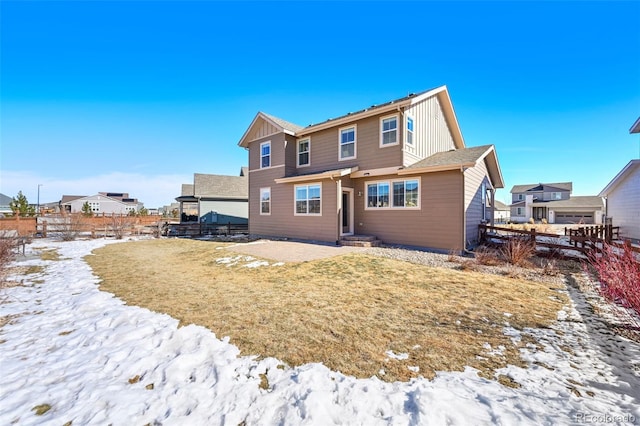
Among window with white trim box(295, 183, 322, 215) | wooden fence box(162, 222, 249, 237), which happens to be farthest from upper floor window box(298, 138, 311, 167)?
wooden fence box(162, 222, 249, 237)

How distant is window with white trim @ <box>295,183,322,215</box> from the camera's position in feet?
42.7

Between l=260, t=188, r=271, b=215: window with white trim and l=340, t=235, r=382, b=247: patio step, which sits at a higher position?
l=260, t=188, r=271, b=215: window with white trim

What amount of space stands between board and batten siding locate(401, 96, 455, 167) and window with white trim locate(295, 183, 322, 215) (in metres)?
4.44

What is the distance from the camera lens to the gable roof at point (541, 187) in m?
46.2

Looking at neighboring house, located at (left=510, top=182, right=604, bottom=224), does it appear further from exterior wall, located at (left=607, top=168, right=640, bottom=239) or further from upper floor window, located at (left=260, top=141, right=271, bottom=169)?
upper floor window, located at (left=260, top=141, right=271, bottom=169)

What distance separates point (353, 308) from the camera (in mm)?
4719

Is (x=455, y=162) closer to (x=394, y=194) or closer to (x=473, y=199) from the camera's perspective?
(x=473, y=199)

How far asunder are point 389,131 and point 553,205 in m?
43.6

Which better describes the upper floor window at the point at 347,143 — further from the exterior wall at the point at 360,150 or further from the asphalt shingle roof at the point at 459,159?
the asphalt shingle roof at the point at 459,159

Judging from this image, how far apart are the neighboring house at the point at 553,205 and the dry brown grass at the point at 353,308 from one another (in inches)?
1508

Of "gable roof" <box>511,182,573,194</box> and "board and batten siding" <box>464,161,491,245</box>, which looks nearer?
"board and batten siding" <box>464,161,491,245</box>

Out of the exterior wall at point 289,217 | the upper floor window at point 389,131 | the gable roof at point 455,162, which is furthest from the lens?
the exterior wall at point 289,217

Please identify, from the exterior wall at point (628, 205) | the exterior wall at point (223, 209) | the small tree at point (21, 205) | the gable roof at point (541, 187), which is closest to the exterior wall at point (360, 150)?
the exterior wall at point (223, 209)

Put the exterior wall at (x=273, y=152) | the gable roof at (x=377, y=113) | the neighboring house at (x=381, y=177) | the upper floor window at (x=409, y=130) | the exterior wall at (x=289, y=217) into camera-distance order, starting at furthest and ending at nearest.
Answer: the exterior wall at (x=273, y=152) → the exterior wall at (x=289, y=217) → the upper floor window at (x=409, y=130) → the gable roof at (x=377, y=113) → the neighboring house at (x=381, y=177)
